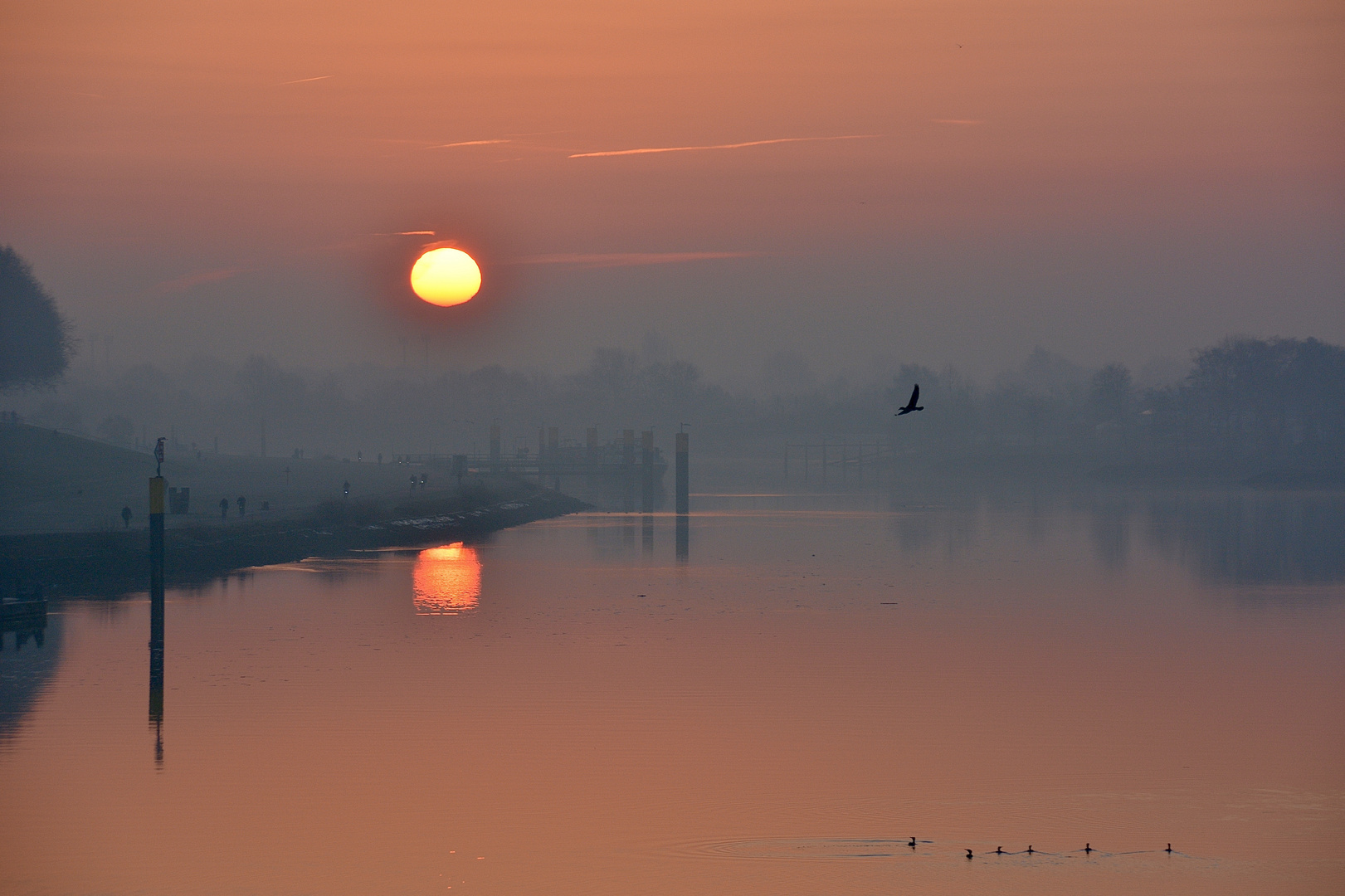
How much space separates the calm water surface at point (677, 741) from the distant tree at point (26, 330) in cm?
6017

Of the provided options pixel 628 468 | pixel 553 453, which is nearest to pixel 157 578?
pixel 628 468

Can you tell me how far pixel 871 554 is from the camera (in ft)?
246

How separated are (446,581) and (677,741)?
32.0 meters

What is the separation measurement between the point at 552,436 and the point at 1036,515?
52828 millimetres

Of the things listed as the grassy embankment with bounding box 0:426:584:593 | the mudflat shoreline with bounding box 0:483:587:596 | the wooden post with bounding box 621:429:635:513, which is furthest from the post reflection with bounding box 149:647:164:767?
the wooden post with bounding box 621:429:635:513

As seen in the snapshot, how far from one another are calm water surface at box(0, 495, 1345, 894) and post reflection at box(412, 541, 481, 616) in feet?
1.12

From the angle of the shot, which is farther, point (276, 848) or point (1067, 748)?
point (1067, 748)

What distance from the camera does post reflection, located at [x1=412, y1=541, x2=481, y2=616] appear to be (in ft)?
171

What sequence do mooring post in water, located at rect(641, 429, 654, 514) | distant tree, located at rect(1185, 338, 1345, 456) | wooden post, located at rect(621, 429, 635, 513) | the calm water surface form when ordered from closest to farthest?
1. the calm water surface
2. mooring post in water, located at rect(641, 429, 654, 514)
3. wooden post, located at rect(621, 429, 635, 513)
4. distant tree, located at rect(1185, 338, 1345, 456)

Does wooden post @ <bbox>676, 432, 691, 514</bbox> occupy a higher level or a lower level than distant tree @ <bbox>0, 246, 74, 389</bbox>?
lower

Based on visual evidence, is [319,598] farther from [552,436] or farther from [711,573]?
[552,436]

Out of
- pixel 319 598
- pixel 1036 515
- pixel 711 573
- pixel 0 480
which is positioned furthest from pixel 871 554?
pixel 0 480

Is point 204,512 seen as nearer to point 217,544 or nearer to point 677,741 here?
point 217,544

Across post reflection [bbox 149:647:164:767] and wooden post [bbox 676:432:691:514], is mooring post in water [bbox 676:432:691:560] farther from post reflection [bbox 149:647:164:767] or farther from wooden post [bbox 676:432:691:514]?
post reflection [bbox 149:647:164:767]
